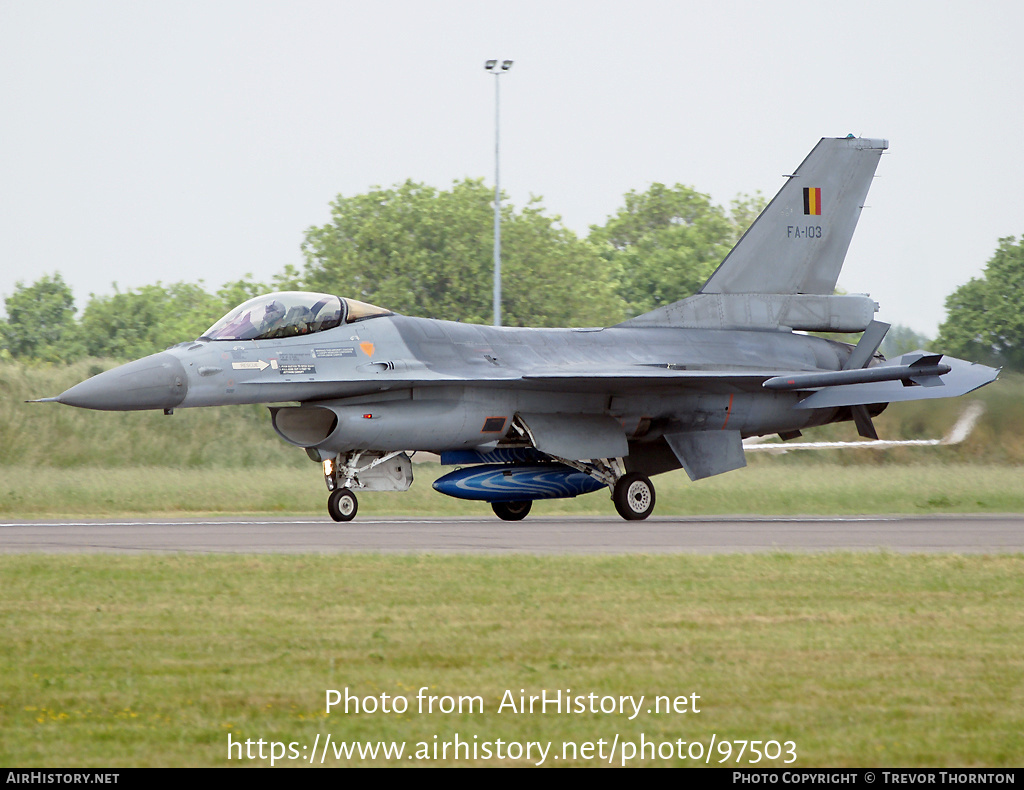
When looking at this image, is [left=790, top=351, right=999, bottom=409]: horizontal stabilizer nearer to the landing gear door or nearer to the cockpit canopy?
the landing gear door

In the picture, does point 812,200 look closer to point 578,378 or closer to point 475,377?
point 578,378

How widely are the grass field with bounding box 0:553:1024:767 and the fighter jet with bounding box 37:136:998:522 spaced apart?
5.56 meters

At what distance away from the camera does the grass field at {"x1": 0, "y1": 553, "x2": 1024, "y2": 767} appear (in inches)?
205

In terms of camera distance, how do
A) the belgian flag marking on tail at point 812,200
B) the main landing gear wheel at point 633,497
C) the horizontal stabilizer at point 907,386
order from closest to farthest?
the horizontal stabilizer at point 907,386 → the main landing gear wheel at point 633,497 → the belgian flag marking on tail at point 812,200

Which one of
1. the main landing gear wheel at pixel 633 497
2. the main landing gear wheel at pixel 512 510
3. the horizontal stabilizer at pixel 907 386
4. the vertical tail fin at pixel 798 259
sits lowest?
the main landing gear wheel at pixel 512 510

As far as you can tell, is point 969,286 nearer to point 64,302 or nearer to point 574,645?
point 574,645

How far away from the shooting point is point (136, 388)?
603 inches

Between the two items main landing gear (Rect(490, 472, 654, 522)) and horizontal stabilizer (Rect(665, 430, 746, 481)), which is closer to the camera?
main landing gear (Rect(490, 472, 654, 522))

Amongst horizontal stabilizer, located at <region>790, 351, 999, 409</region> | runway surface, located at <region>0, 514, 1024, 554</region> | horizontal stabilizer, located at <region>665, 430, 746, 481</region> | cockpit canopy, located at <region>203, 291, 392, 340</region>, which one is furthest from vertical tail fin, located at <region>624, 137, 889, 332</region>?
cockpit canopy, located at <region>203, 291, 392, 340</region>

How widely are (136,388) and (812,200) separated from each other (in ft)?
35.7

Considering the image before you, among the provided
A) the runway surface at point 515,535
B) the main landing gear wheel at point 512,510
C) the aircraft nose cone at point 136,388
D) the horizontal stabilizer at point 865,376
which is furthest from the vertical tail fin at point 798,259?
the aircraft nose cone at point 136,388

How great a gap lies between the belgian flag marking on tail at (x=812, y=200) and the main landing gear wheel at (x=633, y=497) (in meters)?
5.36

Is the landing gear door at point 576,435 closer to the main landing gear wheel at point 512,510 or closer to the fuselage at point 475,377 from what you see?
the fuselage at point 475,377

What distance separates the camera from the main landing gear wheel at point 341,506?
1667 cm
